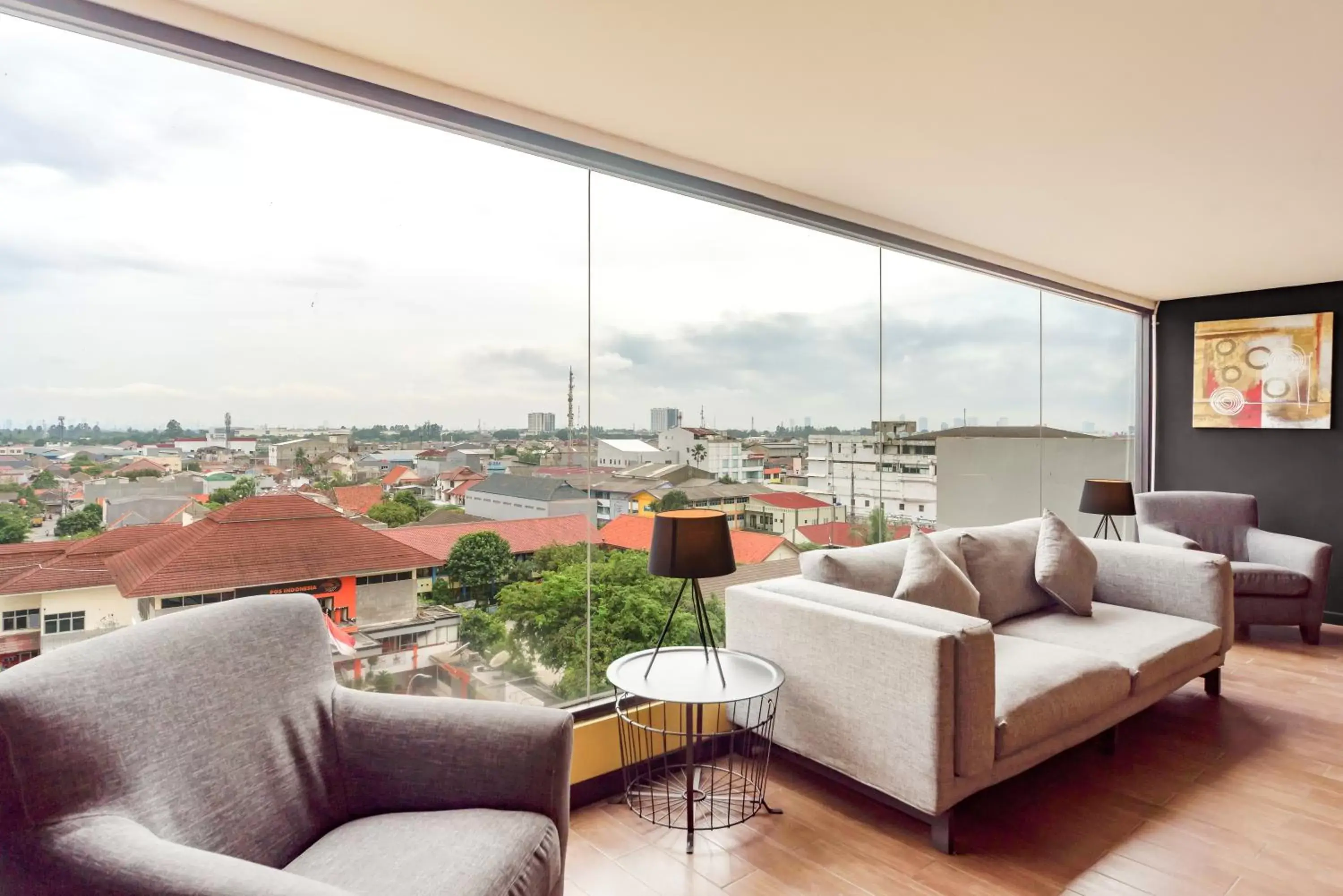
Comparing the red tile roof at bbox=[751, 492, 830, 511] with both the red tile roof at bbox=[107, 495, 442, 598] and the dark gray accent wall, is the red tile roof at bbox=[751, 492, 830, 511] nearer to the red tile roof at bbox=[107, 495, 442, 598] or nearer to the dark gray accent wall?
the red tile roof at bbox=[107, 495, 442, 598]

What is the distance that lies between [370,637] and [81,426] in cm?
93

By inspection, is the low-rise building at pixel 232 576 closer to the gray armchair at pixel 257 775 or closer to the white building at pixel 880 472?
the gray armchair at pixel 257 775

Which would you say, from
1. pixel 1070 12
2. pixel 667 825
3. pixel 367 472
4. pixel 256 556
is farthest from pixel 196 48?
pixel 667 825

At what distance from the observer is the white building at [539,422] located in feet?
8.76

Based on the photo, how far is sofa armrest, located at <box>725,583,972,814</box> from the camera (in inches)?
86.7

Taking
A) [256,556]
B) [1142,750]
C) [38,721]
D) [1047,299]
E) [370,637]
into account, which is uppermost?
[1047,299]

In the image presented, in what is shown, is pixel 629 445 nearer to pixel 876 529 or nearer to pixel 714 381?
pixel 714 381

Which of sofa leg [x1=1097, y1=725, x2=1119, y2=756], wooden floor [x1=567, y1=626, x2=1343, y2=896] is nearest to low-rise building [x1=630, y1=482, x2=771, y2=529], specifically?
wooden floor [x1=567, y1=626, x2=1343, y2=896]

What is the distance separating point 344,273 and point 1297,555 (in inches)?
217

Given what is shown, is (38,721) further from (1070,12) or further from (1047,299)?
(1047,299)

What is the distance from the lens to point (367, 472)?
229 centimetres

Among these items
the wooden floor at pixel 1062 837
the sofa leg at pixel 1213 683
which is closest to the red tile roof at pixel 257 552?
the wooden floor at pixel 1062 837

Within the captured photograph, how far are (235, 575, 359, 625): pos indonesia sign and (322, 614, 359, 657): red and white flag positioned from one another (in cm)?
2

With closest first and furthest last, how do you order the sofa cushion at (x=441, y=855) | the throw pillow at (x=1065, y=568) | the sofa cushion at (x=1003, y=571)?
the sofa cushion at (x=441, y=855) < the sofa cushion at (x=1003, y=571) < the throw pillow at (x=1065, y=568)
